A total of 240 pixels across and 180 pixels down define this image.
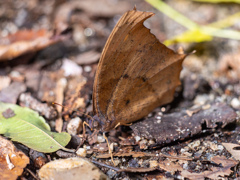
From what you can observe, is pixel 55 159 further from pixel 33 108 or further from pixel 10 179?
pixel 33 108

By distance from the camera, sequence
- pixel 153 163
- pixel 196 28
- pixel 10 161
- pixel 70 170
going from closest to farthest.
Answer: pixel 70 170 → pixel 10 161 → pixel 153 163 → pixel 196 28

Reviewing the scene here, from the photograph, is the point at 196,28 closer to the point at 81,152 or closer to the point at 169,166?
the point at 169,166

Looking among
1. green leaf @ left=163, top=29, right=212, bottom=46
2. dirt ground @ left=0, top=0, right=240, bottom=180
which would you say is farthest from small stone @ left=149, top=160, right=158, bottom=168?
green leaf @ left=163, top=29, right=212, bottom=46

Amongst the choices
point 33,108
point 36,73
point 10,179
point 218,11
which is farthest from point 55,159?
point 218,11

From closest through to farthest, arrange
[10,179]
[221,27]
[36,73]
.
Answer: [10,179] → [36,73] → [221,27]

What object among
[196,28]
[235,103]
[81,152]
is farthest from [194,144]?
[196,28]
